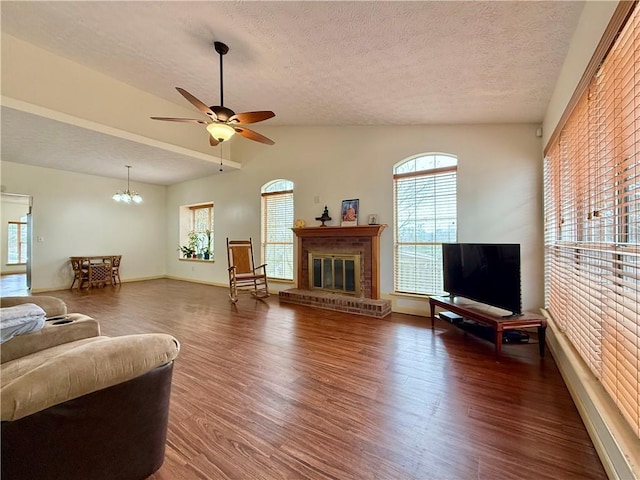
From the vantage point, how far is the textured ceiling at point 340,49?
1.96 m

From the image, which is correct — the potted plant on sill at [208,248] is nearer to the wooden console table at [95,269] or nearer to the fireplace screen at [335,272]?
the wooden console table at [95,269]

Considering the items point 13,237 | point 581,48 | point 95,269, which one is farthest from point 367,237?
point 13,237

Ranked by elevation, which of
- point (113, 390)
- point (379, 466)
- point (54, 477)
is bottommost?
point (379, 466)

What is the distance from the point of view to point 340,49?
8.12ft

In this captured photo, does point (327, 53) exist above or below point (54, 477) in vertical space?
above

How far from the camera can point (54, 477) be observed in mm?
1012

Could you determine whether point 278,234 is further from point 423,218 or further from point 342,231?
point 423,218

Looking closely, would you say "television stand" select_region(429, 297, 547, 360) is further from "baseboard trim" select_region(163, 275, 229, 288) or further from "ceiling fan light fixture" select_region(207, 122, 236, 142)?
"baseboard trim" select_region(163, 275, 229, 288)

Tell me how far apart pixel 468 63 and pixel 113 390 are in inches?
129

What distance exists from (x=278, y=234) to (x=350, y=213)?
186cm

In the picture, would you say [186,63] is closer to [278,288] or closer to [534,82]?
[534,82]

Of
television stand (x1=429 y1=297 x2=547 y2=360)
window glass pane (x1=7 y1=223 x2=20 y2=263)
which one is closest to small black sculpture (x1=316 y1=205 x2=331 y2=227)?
television stand (x1=429 y1=297 x2=547 y2=360)

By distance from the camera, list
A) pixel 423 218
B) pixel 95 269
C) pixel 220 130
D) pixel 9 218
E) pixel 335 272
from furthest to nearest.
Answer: pixel 9 218 < pixel 95 269 < pixel 335 272 < pixel 423 218 < pixel 220 130

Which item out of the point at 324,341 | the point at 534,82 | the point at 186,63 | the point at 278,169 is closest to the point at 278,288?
the point at 278,169
